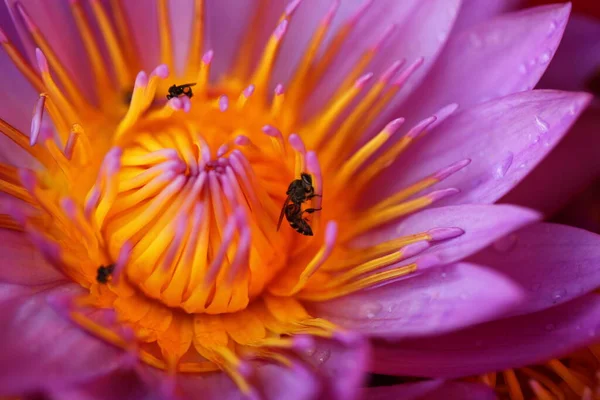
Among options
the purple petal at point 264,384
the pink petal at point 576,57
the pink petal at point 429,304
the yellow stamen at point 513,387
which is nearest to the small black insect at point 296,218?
the pink petal at point 429,304

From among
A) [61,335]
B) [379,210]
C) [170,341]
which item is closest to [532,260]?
[379,210]

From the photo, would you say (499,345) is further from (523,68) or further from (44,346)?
(44,346)

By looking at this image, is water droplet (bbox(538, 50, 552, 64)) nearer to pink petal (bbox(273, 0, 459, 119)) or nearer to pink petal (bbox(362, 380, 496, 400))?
pink petal (bbox(273, 0, 459, 119))

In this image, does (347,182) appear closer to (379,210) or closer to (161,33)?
(379,210)

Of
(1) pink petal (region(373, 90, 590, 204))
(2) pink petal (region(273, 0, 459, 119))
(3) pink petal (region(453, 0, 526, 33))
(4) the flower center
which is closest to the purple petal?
(4) the flower center

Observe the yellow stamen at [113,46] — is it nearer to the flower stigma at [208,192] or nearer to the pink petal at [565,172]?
the flower stigma at [208,192]

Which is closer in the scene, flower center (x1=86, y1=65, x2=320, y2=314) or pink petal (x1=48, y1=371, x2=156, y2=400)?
pink petal (x1=48, y1=371, x2=156, y2=400)
